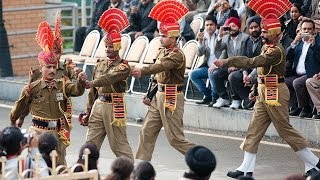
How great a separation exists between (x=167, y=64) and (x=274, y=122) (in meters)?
1.61

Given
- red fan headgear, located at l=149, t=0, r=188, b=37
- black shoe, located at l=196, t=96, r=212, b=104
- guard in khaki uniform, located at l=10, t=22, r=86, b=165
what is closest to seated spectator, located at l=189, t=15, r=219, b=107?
black shoe, located at l=196, t=96, r=212, b=104

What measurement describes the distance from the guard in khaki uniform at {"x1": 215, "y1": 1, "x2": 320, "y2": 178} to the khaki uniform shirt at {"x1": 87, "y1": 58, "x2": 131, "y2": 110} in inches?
48.0

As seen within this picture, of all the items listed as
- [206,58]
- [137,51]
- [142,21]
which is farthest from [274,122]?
[142,21]

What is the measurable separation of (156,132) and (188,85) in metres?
4.28

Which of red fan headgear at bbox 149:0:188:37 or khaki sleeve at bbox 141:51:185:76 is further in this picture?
red fan headgear at bbox 149:0:188:37

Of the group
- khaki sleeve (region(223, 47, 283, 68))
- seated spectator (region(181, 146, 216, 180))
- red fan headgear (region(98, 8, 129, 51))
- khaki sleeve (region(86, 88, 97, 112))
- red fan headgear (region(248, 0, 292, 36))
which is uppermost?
red fan headgear (region(248, 0, 292, 36))

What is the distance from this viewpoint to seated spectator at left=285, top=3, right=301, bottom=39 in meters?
20.0

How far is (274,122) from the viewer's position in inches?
661

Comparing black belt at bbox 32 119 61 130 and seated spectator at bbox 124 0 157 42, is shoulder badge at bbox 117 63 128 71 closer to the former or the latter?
black belt at bbox 32 119 61 130

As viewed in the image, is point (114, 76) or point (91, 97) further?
point (91, 97)

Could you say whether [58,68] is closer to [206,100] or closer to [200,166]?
[206,100]

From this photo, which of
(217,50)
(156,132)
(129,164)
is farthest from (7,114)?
(129,164)

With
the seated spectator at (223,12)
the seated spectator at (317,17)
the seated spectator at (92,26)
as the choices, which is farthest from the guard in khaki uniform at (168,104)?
the seated spectator at (92,26)

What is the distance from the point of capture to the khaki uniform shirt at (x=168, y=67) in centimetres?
1662
